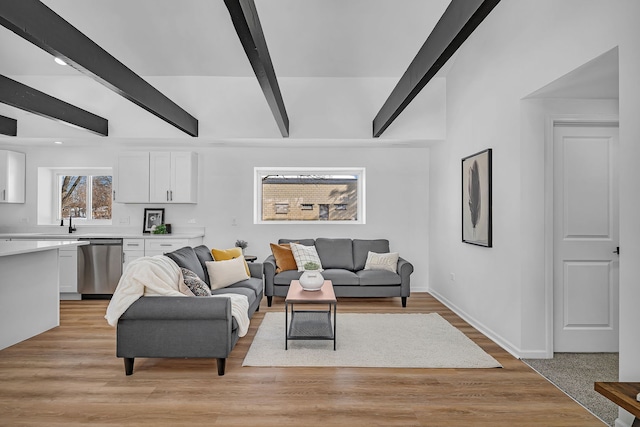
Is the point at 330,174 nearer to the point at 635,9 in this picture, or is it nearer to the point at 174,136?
the point at 174,136

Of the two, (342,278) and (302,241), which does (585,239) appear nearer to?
(342,278)

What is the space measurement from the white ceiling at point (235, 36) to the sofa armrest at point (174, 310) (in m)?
2.65

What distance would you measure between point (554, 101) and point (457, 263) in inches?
89.8

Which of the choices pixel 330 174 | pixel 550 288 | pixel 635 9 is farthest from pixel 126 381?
pixel 330 174

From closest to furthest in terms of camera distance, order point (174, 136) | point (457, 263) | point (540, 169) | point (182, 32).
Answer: point (540, 169)
point (182, 32)
point (457, 263)
point (174, 136)

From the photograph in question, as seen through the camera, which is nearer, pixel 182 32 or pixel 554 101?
pixel 554 101

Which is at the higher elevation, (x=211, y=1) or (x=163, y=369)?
(x=211, y=1)

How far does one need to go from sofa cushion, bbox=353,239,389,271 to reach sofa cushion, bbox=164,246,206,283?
2.45 metres

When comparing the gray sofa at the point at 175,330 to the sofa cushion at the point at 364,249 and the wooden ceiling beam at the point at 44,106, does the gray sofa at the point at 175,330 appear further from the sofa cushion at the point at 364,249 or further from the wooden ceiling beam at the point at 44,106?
the sofa cushion at the point at 364,249

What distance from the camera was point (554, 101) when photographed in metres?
3.44

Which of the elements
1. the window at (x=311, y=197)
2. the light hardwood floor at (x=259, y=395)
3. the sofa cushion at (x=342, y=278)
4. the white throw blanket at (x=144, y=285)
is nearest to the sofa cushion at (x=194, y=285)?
the white throw blanket at (x=144, y=285)

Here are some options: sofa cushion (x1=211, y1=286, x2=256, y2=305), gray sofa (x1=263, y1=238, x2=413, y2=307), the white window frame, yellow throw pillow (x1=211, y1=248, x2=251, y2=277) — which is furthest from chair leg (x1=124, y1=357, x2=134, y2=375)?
the white window frame

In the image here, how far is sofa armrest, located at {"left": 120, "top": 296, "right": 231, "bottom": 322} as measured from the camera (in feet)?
9.82

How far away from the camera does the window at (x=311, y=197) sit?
6.65 metres
